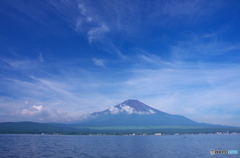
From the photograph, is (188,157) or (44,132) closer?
(188,157)

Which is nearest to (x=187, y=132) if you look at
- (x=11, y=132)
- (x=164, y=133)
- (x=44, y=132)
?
(x=164, y=133)

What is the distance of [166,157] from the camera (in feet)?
152

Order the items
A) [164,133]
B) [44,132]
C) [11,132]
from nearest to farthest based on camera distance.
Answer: [11,132] < [44,132] < [164,133]

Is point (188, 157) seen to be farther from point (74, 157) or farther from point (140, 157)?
point (74, 157)

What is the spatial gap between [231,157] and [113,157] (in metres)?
26.6

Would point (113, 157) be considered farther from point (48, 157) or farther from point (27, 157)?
point (27, 157)

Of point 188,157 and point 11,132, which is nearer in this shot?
point 188,157

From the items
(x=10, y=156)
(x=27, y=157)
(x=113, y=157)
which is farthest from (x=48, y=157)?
(x=113, y=157)

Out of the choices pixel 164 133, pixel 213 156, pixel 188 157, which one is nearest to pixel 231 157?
pixel 213 156

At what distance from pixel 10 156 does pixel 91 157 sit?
57.8 feet

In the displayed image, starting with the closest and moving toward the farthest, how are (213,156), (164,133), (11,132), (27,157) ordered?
(27,157) → (213,156) → (11,132) → (164,133)

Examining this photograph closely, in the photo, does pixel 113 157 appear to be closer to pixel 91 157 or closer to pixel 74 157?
pixel 91 157

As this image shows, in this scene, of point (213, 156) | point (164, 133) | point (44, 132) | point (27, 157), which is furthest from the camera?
point (164, 133)

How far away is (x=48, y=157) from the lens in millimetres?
44812
